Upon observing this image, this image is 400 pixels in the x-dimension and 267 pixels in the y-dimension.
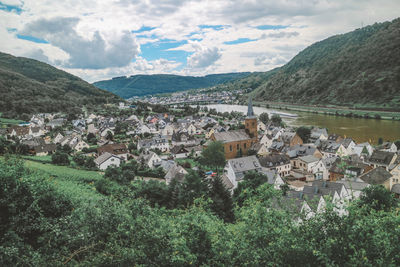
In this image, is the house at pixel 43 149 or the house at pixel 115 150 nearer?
the house at pixel 43 149

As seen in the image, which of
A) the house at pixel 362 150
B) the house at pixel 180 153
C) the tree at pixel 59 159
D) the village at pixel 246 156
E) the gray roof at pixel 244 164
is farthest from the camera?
the house at pixel 180 153

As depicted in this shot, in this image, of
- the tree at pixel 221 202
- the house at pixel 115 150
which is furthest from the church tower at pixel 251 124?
the tree at pixel 221 202

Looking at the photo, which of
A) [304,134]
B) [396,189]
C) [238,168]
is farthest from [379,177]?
[304,134]

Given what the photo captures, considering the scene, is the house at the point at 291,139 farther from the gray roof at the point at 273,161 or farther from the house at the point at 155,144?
the house at the point at 155,144

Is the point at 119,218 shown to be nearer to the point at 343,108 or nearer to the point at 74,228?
the point at 74,228

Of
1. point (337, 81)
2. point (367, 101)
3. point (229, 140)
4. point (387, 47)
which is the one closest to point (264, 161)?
point (229, 140)

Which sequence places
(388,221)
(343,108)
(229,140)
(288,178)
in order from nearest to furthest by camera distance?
(388,221) < (288,178) < (229,140) < (343,108)
